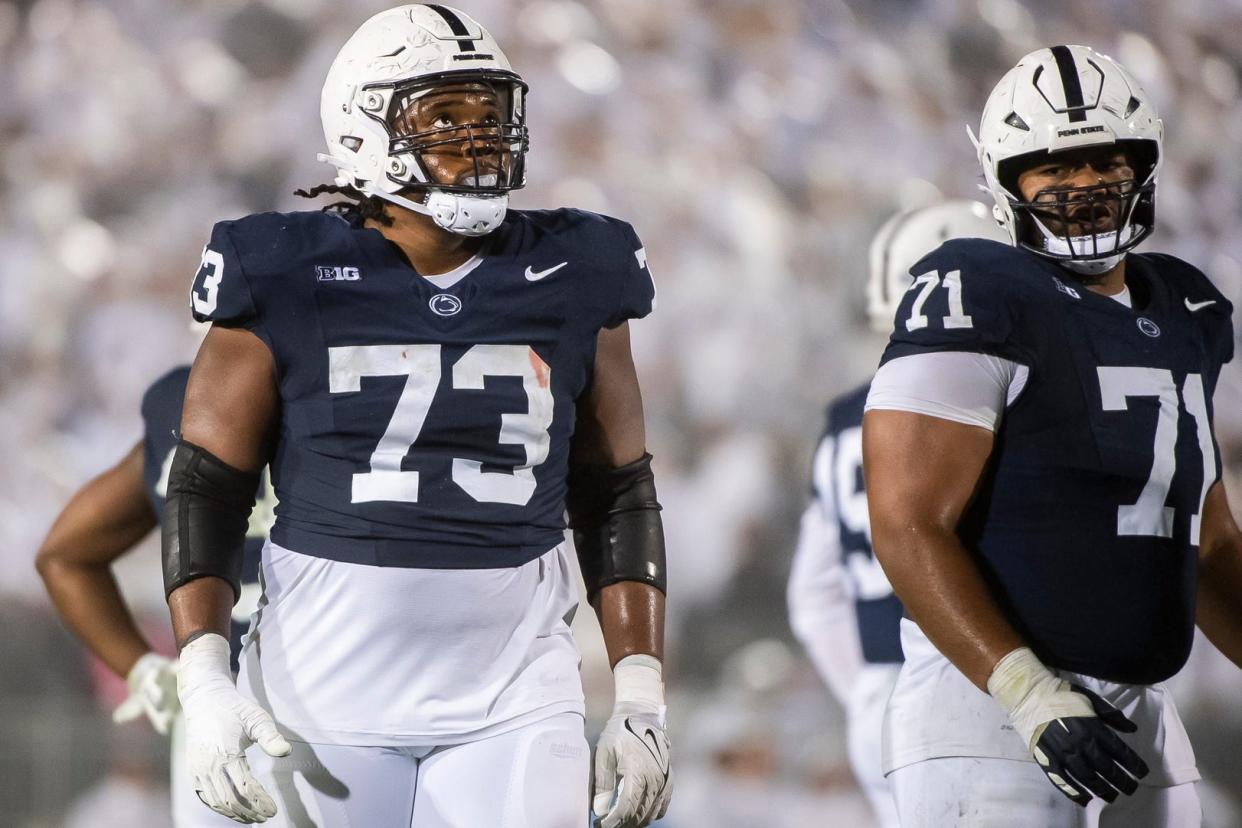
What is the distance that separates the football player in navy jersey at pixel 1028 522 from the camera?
1777 mm

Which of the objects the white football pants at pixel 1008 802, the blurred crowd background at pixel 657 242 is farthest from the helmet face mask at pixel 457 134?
the blurred crowd background at pixel 657 242

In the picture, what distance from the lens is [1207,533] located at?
2061 mm

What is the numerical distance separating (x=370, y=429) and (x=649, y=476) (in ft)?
1.30

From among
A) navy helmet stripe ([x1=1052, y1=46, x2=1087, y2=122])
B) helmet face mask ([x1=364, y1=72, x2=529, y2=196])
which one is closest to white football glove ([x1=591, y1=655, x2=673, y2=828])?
helmet face mask ([x1=364, y1=72, x2=529, y2=196])

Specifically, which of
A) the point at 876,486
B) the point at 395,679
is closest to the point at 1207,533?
the point at 876,486

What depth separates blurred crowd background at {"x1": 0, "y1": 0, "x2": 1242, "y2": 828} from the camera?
4.15 metres

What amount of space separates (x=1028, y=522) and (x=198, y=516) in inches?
38.5

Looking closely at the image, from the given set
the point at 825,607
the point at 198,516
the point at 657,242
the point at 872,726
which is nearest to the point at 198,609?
the point at 198,516

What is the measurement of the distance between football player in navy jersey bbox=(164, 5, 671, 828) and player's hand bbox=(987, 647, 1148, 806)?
1.37 feet

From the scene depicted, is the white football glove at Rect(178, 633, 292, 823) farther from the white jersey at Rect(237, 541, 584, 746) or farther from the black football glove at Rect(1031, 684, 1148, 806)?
the black football glove at Rect(1031, 684, 1148, 806)

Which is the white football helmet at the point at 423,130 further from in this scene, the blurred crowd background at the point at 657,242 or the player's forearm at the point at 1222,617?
the blurred crowd background at the point at 657,242

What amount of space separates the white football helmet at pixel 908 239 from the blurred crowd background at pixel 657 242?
0.82m

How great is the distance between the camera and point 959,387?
179 centimetres

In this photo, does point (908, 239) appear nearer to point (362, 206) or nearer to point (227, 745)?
point (362, 206)
